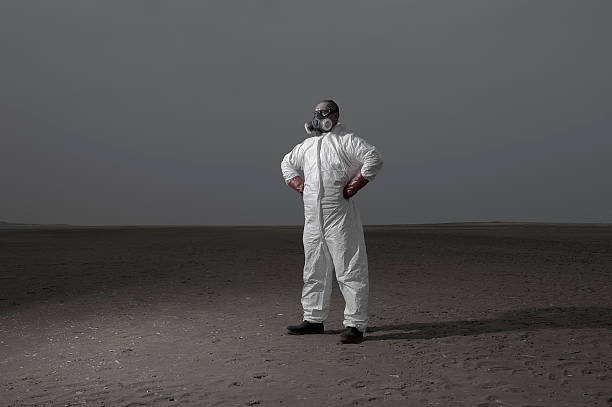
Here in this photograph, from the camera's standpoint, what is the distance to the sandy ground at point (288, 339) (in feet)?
13.6

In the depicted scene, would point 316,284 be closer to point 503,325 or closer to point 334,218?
point 334,218

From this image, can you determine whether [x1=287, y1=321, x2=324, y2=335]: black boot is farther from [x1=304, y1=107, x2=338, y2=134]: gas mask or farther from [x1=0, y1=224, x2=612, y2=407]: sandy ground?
[x1=304, y1=107, x2=338, y2=134]: gas mask

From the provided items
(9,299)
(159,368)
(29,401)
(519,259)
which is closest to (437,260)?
(519,259)

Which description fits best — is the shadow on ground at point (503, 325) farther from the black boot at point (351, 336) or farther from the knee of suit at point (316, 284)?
the knee of suit at point (316, 284)

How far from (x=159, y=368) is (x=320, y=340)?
1633 millimetres

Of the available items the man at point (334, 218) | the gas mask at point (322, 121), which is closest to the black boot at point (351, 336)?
the man at point (334, 218)

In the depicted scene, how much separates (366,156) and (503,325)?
2436mm

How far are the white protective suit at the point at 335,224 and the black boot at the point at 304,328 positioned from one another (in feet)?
0.18

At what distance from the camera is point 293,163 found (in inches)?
254

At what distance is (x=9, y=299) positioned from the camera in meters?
8.68

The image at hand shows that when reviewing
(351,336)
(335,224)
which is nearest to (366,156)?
(335,224)

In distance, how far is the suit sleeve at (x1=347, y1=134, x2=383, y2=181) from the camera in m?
5.70

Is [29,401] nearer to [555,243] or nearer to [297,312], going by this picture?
[297,312]

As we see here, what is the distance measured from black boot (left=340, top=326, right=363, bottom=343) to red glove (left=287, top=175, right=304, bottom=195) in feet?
4.96
